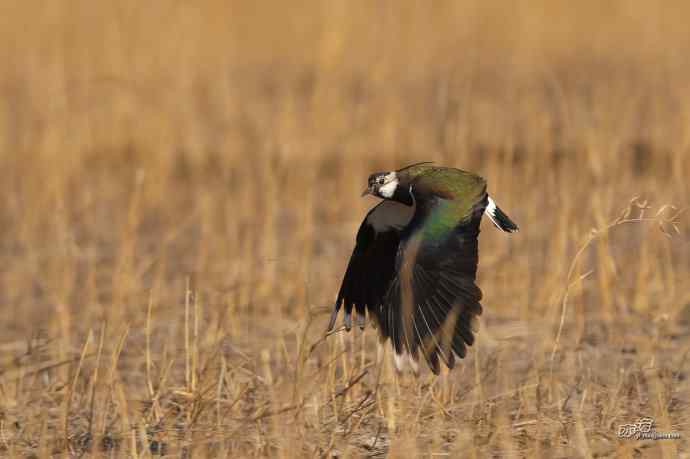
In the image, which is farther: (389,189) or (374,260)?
(374,260)

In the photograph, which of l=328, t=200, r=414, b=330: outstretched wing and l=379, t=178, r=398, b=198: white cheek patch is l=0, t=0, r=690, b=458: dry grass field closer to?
l=328, t=200, r=414, b=330: outstretched wing

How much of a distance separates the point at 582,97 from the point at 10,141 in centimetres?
364

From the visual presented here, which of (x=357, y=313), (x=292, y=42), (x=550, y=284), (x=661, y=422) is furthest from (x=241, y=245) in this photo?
(x=292, y=42)

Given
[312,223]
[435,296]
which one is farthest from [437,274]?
[312,223]

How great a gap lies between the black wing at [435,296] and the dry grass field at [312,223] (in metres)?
0.20

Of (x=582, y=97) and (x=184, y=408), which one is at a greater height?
(x=582, y=97)

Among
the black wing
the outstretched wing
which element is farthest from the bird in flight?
the outstretched wing

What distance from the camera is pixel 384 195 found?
13.7 ft

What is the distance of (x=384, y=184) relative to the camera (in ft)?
13.7

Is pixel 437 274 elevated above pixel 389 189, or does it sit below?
below

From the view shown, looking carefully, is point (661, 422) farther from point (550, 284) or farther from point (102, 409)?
point (550, 284)

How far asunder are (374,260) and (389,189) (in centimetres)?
25

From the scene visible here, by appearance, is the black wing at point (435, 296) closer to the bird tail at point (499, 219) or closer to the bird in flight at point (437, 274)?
the bird in flight at point (437, 274)

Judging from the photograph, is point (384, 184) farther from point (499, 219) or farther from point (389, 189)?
point (499, 219)
